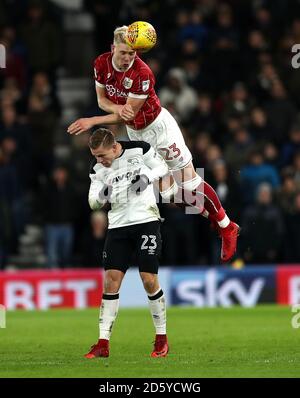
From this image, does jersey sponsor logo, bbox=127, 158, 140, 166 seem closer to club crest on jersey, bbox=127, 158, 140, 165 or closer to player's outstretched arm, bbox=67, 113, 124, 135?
club crest on jersey, bbox=127, 158, 140, 165

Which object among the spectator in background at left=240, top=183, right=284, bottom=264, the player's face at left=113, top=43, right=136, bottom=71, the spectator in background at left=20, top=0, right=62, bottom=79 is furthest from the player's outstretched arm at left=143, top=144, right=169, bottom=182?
the spectator in background at left=20, top=0, right=62, bottom=79

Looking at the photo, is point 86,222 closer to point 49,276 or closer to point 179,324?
point 49,276

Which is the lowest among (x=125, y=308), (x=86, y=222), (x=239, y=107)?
(x=125, y=308)

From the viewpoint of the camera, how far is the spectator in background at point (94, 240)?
21.9 metres

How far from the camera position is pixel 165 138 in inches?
565

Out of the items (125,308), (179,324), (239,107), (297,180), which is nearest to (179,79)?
(239,107)

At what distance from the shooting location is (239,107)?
23328 mm

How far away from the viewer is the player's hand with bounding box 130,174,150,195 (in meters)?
13.1

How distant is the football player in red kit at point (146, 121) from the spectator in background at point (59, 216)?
8111 mm

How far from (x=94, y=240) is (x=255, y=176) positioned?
3.14 meters

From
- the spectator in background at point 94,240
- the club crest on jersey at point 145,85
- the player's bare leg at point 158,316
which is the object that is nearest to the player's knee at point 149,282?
the player's bare leg at point 158,316

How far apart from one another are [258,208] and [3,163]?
4.93 metres
